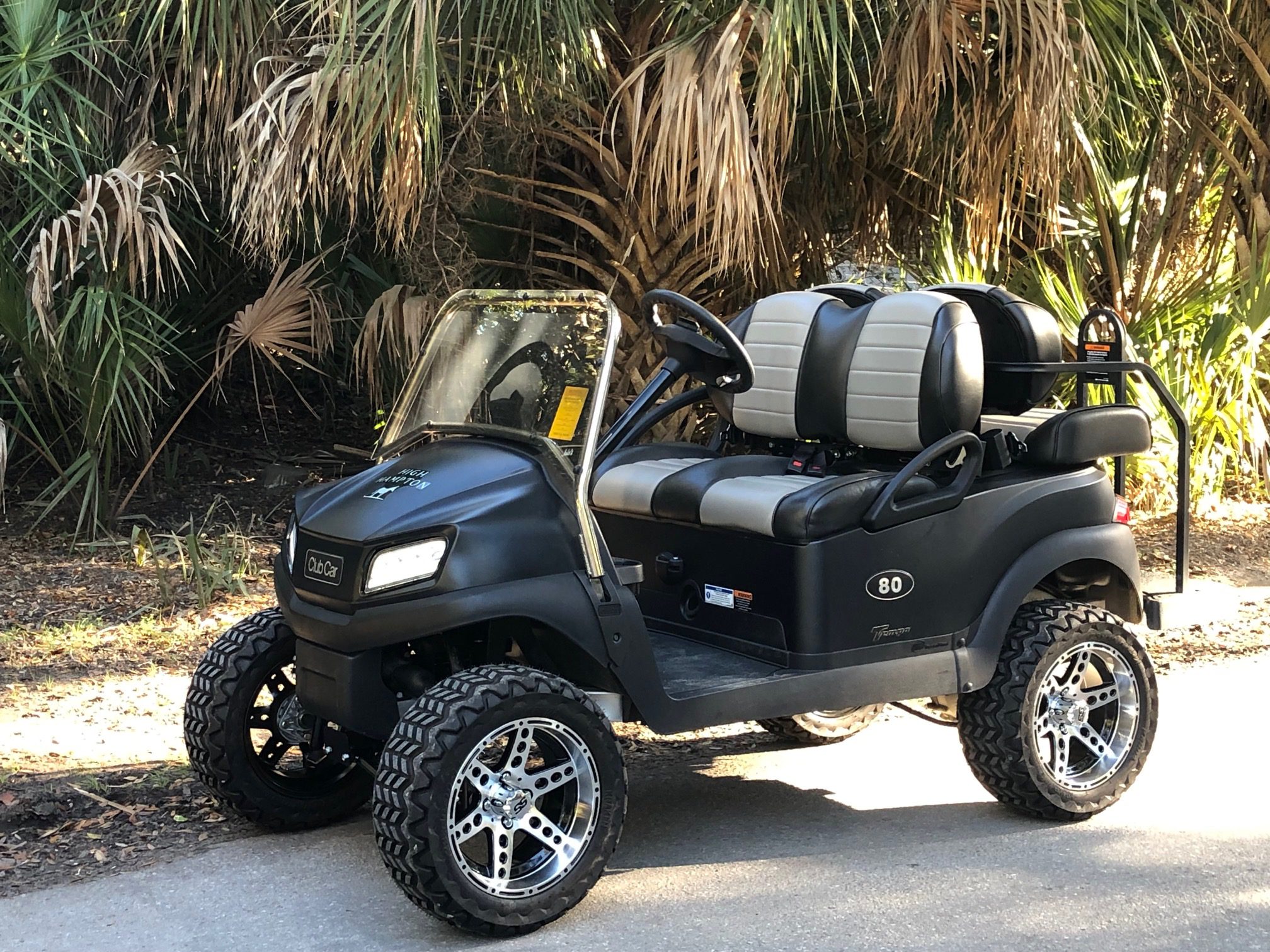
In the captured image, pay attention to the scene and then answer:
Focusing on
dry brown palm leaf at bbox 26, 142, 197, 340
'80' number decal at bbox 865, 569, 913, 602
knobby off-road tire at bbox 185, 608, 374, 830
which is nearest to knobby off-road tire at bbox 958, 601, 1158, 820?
'80' number decal at bbox 865, 569, 913, 602

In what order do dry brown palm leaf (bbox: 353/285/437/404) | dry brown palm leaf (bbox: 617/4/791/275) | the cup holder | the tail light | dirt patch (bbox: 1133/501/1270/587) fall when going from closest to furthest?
the cup holder → the tail light → dry brown palm leaf (bbox: 617/4/791/275) → dry brown palm leaf (bbox: 353/285/437/404) → dirt patch (bbox: 1133/501/1270/587)

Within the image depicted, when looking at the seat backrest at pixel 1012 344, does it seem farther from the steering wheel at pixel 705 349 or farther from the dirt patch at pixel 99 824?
the dirt patch at pixel 99 824

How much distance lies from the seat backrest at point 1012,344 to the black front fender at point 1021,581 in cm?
48

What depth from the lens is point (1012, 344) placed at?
4.59m

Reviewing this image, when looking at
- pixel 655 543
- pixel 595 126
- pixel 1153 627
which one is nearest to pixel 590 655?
pixel 655 543

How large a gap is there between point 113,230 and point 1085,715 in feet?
16.3

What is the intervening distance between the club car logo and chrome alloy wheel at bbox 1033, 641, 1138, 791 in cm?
194

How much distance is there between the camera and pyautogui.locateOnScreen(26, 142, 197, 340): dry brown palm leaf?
6797mm

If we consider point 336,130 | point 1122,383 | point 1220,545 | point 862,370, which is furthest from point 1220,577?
point 336,130

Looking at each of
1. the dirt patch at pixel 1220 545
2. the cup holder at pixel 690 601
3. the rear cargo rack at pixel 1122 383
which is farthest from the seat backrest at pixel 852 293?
the dirt patch at pixel 1220 545

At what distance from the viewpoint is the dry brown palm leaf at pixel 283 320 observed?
284 inches

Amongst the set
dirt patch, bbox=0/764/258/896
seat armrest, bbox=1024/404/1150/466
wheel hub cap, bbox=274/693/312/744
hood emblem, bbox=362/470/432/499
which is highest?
hood emblem, bbox=362/470/432/499

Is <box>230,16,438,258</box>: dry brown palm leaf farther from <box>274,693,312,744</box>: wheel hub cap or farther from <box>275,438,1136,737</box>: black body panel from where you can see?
<box>274,693,312,744</box>: wheel hub cap

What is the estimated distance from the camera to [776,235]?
7.39m
